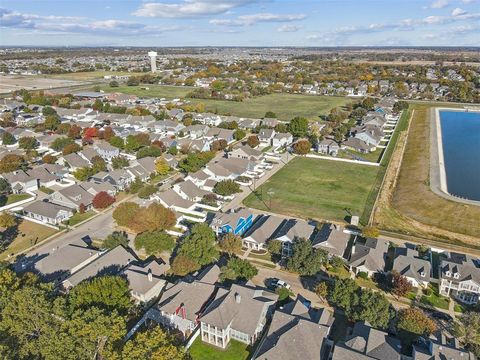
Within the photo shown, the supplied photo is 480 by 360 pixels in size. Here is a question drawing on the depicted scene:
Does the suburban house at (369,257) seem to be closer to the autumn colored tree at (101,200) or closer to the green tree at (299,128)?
the autumn colored tree at (101,200)

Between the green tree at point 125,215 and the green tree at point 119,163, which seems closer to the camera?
the green tree at point 125,215

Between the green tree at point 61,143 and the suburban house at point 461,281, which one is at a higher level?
the green tree at point 61,143

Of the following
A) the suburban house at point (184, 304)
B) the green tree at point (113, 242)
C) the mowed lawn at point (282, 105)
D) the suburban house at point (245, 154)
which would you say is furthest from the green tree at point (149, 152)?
the mowed lawn at point (282, 105)

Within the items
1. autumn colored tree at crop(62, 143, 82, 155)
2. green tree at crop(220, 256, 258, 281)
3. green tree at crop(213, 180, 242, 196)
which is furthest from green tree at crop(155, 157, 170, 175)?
green tree at crop(220, 256, 258, 281)

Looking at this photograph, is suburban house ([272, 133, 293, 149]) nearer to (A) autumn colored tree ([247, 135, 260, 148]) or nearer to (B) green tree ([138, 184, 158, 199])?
(A) autumn colored tree ([247, 135, 260, 148])

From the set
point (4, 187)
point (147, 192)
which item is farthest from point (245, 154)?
point (4, 187)

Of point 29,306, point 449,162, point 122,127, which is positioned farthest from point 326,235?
point 122,127
